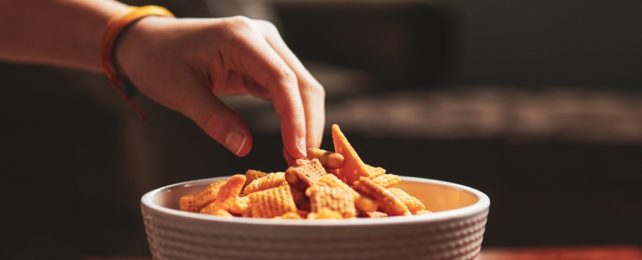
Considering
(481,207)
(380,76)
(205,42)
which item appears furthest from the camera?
(380,76)

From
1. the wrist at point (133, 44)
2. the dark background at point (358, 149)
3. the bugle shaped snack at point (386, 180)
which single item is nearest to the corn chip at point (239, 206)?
the bugle shaped snack at point (386, 180)

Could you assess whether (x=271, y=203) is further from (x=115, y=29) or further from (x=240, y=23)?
(x=115, y=29)

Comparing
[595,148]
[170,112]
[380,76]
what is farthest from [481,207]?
[380,76]

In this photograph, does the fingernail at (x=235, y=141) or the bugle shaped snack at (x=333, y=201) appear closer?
the bugle shaped snack at (x=333, y=201)

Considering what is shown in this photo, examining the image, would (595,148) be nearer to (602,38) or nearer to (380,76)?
(380,76)

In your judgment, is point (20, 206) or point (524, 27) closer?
point (20, 206)

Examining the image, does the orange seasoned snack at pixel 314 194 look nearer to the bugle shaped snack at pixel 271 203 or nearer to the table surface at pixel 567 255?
the bugle shaped snack at pixel 271 203
